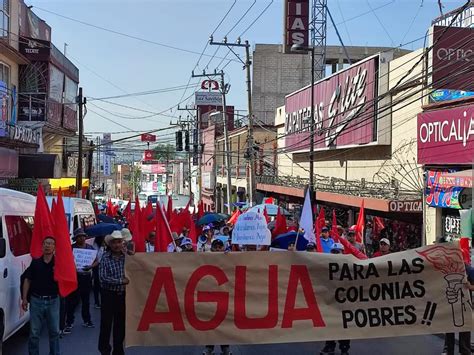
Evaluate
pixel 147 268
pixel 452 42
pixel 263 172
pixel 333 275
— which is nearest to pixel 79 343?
pixel 147 268

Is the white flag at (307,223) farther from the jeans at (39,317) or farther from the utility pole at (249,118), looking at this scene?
the utility pole at (249,118)

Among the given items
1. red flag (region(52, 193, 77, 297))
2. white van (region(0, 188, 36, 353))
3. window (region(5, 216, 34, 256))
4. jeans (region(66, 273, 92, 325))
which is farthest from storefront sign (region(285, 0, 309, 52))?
red flag (region(52, 193, 77, 297))

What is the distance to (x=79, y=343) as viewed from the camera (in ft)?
27.7

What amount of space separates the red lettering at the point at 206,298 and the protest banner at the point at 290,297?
0.04ft

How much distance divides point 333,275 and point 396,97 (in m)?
13.8

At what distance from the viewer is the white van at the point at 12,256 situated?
6919 mm

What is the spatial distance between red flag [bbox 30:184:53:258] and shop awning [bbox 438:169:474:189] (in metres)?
9.08

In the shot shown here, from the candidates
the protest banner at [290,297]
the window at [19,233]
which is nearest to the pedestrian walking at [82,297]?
the window at [19,233]

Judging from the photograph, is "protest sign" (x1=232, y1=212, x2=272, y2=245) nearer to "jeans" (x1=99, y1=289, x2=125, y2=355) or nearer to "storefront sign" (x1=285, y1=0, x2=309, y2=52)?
"jeans" (x1=99, y1=289, x2=125, y2=355)

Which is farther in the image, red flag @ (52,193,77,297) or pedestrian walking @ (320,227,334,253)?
pedestrian walking @ (320,227,334,253)

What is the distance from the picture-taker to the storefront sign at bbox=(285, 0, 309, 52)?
1024 inches

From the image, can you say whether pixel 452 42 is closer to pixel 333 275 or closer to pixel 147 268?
pixel 333 275

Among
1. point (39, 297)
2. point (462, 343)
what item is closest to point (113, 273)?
point (39, 297)

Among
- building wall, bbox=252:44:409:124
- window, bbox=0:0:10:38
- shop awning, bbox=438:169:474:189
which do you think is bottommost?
shop awning, bbox=438:169:474:189
